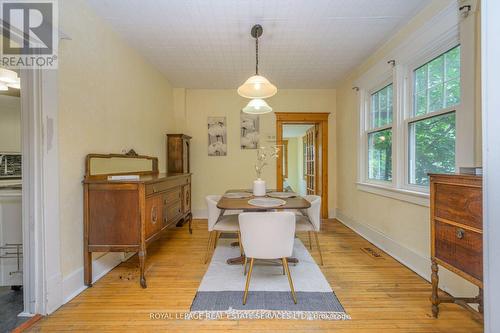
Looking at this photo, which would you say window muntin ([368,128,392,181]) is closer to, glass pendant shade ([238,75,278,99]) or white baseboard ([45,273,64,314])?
glass pendant shade ([238,75,278,99])

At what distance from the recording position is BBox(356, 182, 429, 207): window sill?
2.29 metres

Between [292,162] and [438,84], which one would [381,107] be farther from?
[292,162]

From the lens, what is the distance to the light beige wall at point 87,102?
75.9 inches

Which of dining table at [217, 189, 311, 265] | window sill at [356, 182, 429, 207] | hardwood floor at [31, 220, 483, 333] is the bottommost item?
hardwood floor at [31, 220, 483, 333]

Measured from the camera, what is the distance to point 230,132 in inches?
187

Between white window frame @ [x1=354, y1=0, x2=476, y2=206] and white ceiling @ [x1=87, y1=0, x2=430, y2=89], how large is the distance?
0.31 m

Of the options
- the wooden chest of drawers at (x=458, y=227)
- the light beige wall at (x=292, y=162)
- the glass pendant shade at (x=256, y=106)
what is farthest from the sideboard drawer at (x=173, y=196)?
the light beige wall at (x=292, y=162)

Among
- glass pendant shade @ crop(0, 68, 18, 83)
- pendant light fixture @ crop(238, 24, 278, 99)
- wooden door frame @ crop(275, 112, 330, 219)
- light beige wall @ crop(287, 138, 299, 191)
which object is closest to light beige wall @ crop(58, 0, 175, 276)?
glass pendant shade @ crop(0, 68, 18, 83)

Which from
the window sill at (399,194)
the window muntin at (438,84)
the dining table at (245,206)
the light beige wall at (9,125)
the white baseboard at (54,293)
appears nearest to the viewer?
the white baseboard at (54,293)

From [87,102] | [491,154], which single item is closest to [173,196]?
[87,102]

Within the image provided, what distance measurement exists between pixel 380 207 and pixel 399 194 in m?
0.49

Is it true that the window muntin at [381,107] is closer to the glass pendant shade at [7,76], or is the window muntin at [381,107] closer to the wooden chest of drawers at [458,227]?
the wooden chest of drawers at [458,227]

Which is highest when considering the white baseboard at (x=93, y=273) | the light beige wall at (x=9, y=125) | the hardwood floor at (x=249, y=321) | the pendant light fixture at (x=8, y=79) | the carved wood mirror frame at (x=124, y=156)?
the pendant light fixture at (x=8, y=79)

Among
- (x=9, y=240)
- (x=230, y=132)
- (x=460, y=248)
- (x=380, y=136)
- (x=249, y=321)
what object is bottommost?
(x=249, y=321)
